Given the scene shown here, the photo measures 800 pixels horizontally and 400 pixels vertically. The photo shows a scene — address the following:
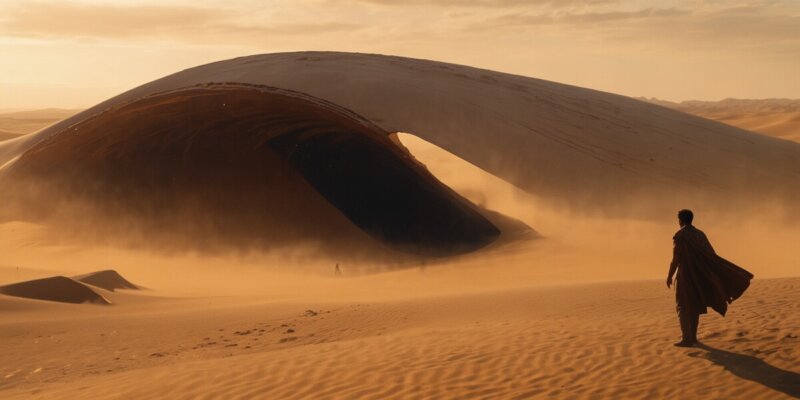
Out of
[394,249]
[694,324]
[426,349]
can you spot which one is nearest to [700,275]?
[694,324]

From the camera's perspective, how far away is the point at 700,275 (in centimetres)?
838

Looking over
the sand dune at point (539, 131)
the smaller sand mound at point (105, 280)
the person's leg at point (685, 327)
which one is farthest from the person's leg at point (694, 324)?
the smaller sand mound at point (105, 280)

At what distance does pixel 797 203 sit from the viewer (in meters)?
→ 19.3

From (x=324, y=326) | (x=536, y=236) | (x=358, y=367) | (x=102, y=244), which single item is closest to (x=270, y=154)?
(x=102, y=244)

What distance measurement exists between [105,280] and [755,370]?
1124cm

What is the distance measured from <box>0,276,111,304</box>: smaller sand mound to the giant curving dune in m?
7.04

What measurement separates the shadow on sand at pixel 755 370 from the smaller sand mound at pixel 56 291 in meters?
9.20

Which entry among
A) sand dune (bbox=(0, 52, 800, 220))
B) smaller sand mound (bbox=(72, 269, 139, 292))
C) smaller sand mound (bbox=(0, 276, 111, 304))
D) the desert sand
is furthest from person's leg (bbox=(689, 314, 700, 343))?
smaller sand mound (bbox=(72, 269, 139, 292))

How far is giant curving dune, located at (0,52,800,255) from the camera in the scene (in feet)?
61.7

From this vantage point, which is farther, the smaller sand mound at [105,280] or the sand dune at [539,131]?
the sand dune at [539,131]

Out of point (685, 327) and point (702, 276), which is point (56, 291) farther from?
point (702, 276)

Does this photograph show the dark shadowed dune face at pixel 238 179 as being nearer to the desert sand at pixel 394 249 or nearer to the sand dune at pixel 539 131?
the desert sand at pixel 394 249

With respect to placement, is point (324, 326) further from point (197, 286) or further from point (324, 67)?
point (324, 67)

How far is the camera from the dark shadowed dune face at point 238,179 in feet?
67.0
